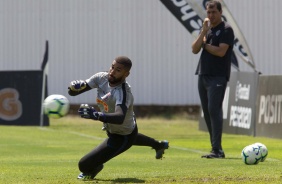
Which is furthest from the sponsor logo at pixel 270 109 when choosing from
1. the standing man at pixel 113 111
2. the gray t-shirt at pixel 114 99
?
the gray t-shirt at pixel 114 99

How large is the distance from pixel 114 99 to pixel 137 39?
69.5ft

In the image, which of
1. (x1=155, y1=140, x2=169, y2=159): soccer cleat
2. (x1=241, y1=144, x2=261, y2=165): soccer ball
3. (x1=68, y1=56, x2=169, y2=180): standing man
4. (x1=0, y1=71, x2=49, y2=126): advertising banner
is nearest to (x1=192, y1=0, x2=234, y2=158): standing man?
(x1=241, y1=144, x2=261, y2=165): soccer ball

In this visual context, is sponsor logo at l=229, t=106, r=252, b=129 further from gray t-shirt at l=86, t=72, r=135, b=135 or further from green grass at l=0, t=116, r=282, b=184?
gray t-shirt at l=86, t=72, r=135, b=135

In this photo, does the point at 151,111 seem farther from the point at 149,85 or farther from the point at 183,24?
the point at 183,24

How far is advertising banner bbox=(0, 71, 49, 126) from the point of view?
24.8 metres

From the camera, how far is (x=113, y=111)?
447 inches

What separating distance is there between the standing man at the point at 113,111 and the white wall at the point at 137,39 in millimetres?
20382

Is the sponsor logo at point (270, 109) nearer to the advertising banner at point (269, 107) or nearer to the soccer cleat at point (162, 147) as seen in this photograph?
the advertising banner at point (269, 107)

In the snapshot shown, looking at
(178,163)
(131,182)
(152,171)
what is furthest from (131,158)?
(131,182)

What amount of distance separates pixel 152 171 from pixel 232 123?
10864 millimetres

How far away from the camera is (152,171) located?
12.1 metres

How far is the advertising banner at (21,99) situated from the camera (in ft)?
81.3

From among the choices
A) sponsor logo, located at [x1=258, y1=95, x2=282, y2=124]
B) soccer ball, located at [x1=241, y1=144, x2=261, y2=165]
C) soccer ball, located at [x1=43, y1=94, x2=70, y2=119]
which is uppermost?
soccer ball, located at [x1=43, y1=94, x2=70, y2=119]

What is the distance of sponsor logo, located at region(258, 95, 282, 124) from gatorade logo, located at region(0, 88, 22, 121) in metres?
6.59
